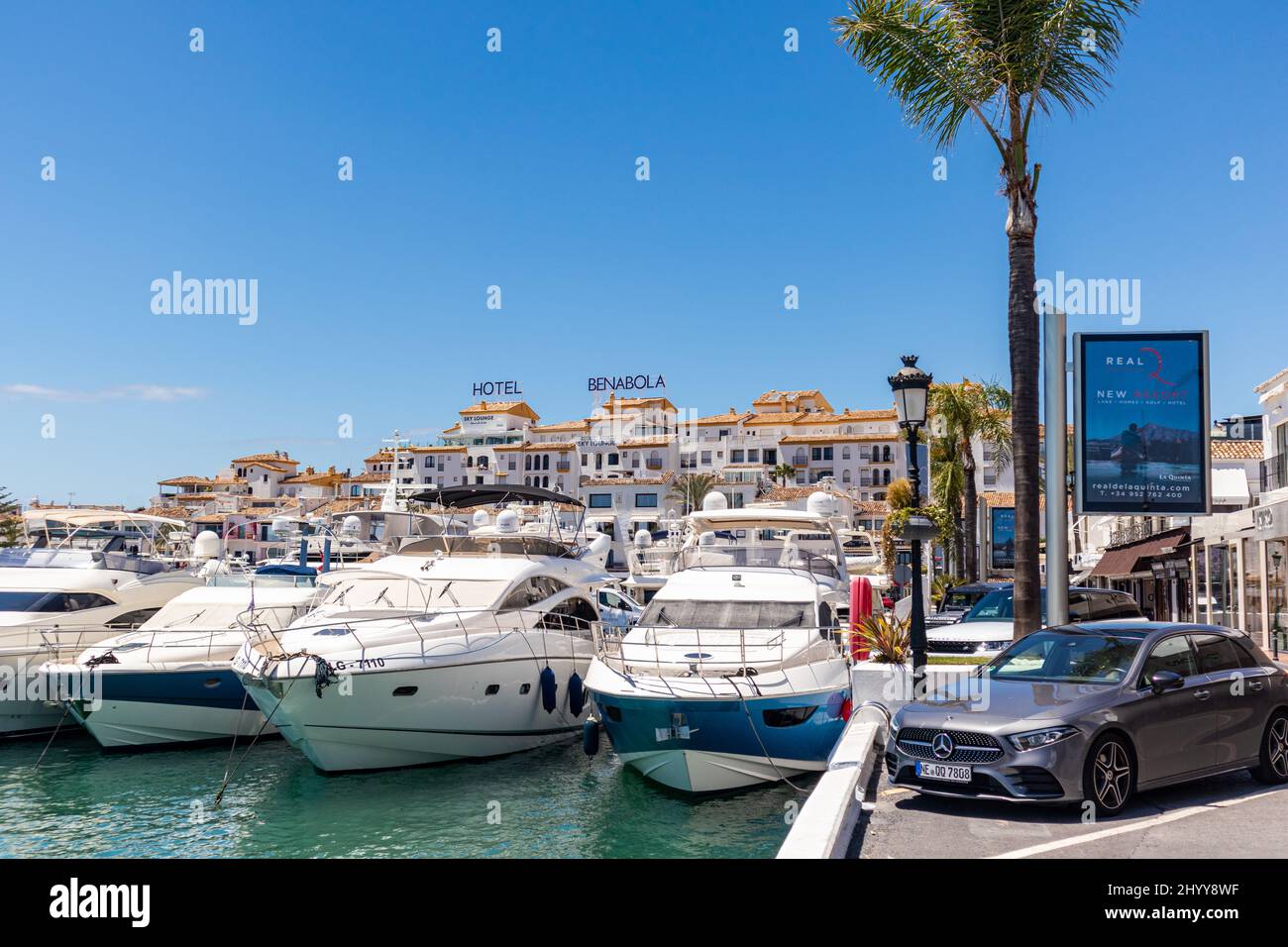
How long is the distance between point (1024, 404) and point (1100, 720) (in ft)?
25.6

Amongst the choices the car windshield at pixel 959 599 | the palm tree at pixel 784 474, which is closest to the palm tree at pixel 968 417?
the car windshield at pixel 959 599

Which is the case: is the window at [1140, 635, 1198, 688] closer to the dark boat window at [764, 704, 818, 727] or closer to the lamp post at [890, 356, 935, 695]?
the lamp post at [890, 356, 935, 695]

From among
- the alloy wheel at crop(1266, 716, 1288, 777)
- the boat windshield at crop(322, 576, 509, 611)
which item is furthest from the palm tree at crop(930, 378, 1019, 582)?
the alloy wheel at crop(1266, 716, 1288, 777)

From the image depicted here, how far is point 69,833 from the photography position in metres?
14.0

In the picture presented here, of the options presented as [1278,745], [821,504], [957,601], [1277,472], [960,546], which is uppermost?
[1277,472]

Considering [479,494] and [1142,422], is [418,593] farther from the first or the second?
[1142,422]

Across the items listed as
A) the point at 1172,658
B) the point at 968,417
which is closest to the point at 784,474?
the point at 968,417

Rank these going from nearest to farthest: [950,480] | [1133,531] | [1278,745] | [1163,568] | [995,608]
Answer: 1. [1278,745]
2. [995,608]
3. [1163,568]
4. [1133,531]
5. [950,480]

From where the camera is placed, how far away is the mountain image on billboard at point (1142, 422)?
1541 centimetres

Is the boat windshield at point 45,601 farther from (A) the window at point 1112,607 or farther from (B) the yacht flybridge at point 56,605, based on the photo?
(A) the window at point 1112,607

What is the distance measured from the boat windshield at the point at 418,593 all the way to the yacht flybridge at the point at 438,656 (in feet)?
0.09

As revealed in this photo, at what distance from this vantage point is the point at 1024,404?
1573 cm

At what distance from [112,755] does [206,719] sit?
5.36 feet
